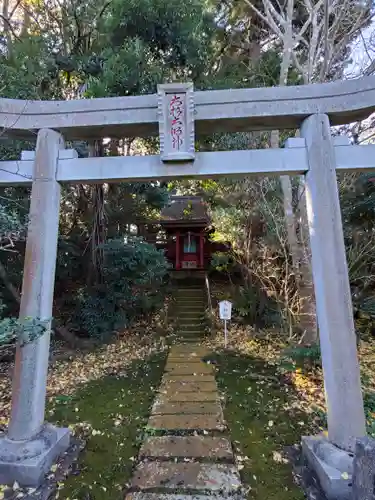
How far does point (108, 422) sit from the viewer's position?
4.25 meters

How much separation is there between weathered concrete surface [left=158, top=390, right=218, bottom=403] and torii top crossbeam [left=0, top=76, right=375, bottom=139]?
4.04m

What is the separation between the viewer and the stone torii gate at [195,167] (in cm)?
328

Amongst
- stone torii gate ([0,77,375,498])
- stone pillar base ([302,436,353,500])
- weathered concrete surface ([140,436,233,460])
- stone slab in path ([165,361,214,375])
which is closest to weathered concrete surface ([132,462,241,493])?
weathered concrete surface ([140,436,233,460])

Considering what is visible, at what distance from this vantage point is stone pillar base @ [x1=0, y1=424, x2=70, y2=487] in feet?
9.95

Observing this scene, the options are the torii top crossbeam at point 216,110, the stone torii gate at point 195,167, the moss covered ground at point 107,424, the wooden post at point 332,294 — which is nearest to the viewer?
the moss covered ground at point 107,424

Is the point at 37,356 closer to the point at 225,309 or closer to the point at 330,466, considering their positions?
the point at 330,466

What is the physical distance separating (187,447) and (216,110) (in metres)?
4.03

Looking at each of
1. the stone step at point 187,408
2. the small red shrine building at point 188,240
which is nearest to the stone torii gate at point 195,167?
the stone step at point 187,408

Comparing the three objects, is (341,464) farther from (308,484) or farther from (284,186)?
(284,186)

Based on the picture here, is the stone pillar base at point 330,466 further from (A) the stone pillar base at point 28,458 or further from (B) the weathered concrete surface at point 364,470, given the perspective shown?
(A) the stone pillar base at point 28,458

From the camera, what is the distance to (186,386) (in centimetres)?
534

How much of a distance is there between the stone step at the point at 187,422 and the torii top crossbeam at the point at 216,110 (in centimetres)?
392

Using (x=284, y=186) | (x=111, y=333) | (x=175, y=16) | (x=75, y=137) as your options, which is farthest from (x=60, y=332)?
(x=175, y=16)

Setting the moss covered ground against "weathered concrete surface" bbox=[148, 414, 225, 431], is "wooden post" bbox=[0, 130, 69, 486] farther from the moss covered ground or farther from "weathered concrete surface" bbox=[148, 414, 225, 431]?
"weathered concrete surface" bbox=[148, 414, 225, 431]
